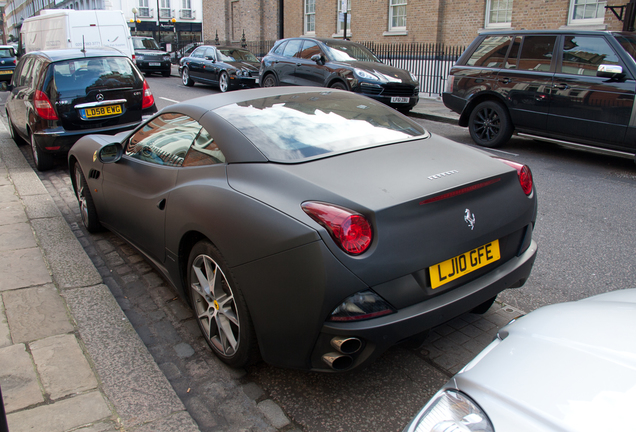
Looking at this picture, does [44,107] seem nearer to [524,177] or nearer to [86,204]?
[86,204]

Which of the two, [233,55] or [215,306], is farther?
[233,55]

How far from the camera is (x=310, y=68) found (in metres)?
13.3

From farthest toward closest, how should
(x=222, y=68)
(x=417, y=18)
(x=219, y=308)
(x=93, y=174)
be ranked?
(x=417, y=18) < (x=222, y=68) < (x=93, y=174) < (x=219, y=308)

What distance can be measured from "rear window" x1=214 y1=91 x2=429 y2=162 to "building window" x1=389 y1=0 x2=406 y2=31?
1970cm

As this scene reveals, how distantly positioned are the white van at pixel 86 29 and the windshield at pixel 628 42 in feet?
46.0

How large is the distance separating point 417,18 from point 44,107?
16.7 m

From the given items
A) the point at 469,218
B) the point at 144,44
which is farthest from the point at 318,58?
the point at 144,44

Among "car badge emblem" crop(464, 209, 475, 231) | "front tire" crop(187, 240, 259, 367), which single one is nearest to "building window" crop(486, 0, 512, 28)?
"car badge emblem" crop(464, 209, 475, 231)

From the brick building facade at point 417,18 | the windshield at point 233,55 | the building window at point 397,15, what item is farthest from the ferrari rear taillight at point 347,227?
the building window at point 397,15

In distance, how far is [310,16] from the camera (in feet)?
90.5

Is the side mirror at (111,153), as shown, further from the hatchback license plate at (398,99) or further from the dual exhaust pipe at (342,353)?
the hatchback license plate at (398,99)

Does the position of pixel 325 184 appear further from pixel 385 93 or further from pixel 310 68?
pixel 310 68

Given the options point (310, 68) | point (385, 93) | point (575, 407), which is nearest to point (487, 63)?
point (385, 93)

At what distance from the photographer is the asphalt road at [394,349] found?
254cm
